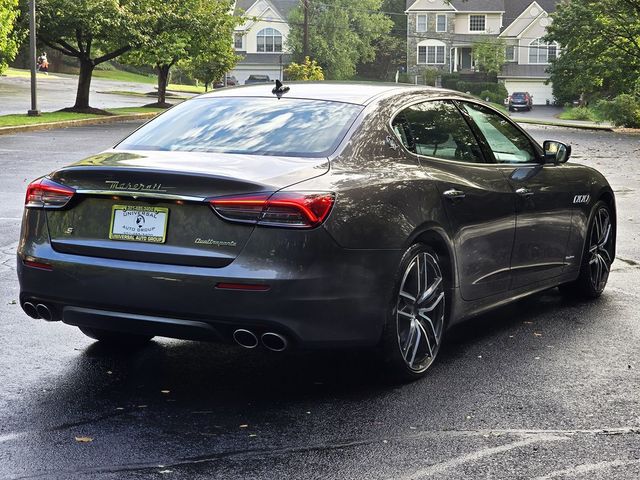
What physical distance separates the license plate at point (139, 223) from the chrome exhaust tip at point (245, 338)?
1.83 feet

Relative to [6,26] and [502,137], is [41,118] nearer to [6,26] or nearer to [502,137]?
[6,26]

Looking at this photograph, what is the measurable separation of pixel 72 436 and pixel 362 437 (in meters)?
1.27

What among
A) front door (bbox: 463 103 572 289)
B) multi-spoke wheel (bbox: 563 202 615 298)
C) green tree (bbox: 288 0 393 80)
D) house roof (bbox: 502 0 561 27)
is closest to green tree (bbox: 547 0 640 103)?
multi-spoke wheel (bbox: 563 202 615 298)

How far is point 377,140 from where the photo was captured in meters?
5.94

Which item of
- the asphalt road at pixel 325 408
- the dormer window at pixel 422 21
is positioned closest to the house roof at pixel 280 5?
the dormer window at pixel 422 21

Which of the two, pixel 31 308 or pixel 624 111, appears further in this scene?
pixel 624 111

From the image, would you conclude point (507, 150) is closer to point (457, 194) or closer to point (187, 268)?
point (457, 194)

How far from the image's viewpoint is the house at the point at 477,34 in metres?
103

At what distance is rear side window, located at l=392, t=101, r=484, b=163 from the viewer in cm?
627

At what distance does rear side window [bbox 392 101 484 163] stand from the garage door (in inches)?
3795

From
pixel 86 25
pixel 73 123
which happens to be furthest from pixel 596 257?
pixel 86 25

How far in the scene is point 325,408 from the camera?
543 cm

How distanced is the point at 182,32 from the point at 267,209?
1538 inches

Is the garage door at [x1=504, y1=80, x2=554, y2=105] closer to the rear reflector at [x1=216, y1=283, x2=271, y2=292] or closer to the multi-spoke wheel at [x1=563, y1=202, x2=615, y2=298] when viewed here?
the multi-spoke wheel at [x1=563, y1=202, x2=615, y2=298]
